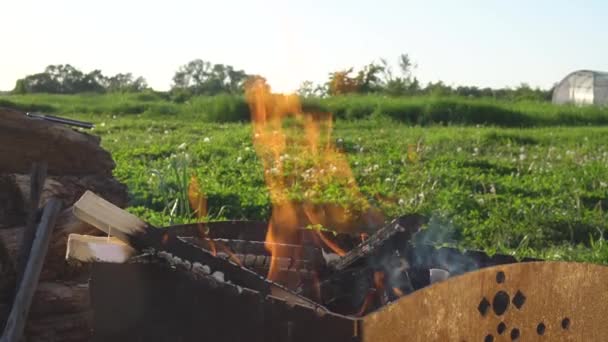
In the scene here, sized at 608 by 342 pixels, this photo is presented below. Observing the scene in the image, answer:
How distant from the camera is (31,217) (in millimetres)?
2701

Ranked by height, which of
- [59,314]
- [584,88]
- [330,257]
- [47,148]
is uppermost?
[584,88]

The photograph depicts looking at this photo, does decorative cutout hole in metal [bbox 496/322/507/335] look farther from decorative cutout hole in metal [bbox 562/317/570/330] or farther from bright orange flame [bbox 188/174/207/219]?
→ bright orange flame [bbox 188/174/207/219]

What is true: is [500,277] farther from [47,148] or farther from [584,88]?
[584,88]

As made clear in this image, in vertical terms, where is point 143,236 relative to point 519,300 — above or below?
above

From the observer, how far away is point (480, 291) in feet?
6.60

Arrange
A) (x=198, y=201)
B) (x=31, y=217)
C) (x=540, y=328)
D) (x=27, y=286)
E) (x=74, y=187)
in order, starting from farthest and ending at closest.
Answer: (x=198, y=201), (x=74, y=187), (x=31, y=217), (x=27, y=286), (x=540, y=328)

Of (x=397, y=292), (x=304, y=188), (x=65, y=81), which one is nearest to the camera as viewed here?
(x=397, y=292)

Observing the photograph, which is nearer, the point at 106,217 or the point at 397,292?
the point at 106,217

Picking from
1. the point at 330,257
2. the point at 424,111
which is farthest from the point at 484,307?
the point at 424,111

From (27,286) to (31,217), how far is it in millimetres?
228

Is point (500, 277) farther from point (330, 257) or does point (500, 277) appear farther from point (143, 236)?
point (143, 236)

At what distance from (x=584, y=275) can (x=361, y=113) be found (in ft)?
37.6

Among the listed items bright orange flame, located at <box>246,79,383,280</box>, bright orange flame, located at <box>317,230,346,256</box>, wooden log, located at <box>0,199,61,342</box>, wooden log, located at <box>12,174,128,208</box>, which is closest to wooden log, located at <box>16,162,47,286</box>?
wooden log, located at <box>0,199,61,342</box>

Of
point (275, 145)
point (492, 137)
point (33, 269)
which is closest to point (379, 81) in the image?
point (492, 137)
